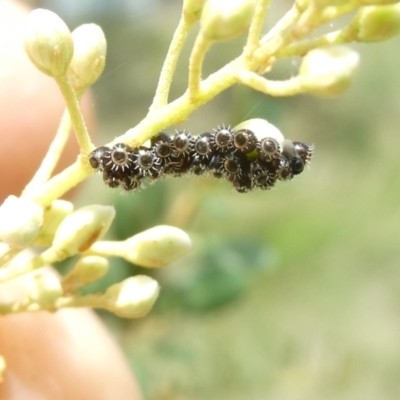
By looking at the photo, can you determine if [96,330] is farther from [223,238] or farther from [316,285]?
[316,285]

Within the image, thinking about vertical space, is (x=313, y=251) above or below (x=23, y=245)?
above

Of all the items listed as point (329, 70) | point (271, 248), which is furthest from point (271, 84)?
point (271, 248)

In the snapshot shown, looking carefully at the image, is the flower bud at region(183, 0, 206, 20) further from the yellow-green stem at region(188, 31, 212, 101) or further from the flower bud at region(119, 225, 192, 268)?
the flower bud at region(119, 225, 192, 268)

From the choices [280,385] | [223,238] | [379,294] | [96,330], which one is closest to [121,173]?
[96,330]

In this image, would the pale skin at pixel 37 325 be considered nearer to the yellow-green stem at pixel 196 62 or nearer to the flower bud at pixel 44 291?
the flower bud at pixel 44 291

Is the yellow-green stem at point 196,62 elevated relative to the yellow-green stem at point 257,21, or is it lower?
lower

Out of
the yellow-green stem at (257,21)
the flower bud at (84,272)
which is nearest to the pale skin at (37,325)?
the flower bud at (84,272)
